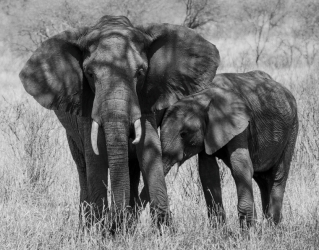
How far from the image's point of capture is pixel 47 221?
206 inches

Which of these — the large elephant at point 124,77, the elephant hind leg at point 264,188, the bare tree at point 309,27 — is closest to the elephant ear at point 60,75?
the large elephant at point 124,77

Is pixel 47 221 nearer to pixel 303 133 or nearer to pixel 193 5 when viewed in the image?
pixel 303 133

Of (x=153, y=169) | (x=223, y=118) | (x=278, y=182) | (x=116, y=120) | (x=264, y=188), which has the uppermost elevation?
(x=116, y=120)

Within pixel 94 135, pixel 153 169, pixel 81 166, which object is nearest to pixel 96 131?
pixel 94 135

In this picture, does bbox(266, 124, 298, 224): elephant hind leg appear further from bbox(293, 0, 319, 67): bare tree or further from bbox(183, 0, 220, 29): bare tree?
bbox(183, 0, 220, 29): bare tree

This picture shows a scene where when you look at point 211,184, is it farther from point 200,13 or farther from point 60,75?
point 200,13

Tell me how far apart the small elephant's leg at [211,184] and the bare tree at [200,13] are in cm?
1388

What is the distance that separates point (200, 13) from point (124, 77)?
16.0 meters

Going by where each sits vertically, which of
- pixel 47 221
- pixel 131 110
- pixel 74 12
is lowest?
pixel 74 12

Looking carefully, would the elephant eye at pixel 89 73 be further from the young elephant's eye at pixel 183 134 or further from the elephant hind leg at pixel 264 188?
the elephant hind leg at pixel 264 188

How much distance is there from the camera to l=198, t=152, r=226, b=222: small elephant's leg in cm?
568

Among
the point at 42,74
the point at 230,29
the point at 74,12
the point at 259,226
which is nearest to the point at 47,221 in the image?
the point at 42,74

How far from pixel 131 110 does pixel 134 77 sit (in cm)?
23

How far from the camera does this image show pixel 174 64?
17.0ft
